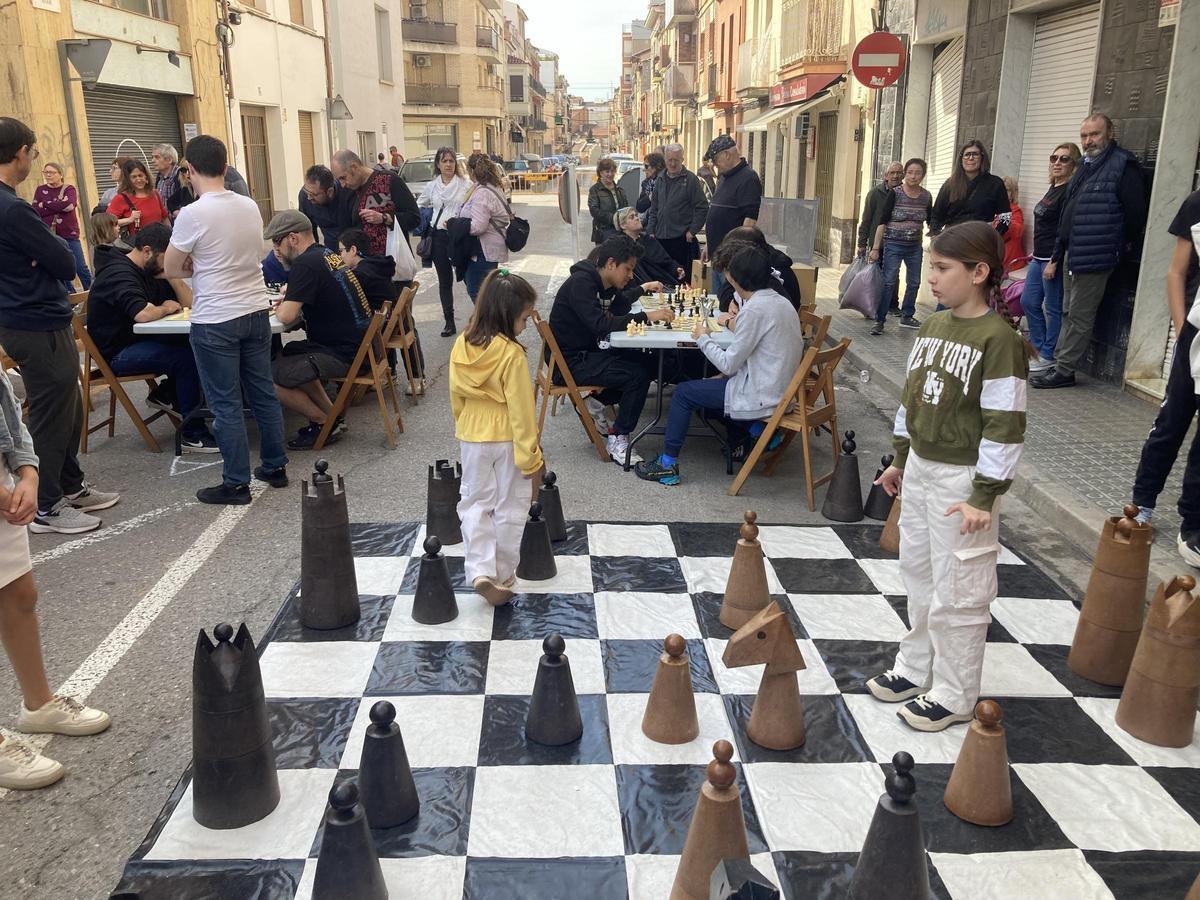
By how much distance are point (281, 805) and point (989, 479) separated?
236cm

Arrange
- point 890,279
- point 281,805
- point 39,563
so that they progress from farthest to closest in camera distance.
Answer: point 890,279 < point 39,563 < point 281,805

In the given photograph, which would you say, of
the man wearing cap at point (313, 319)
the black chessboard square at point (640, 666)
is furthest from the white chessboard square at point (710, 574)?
the man wearing cap at point (313, 319)

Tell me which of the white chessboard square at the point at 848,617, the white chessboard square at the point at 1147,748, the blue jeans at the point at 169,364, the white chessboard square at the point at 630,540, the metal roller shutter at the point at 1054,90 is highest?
the metal roller shutter at the point at 1054,90

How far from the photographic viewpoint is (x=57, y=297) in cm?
474

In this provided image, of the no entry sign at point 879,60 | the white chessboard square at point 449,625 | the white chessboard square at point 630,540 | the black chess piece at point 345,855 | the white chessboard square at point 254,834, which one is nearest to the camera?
the black chess piece at point 345,855

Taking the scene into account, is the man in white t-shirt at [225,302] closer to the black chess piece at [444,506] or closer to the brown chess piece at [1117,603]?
the black chess piece at [444,506]

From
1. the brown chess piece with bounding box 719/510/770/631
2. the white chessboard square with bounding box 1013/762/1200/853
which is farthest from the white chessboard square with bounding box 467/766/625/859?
the white chessboard square with bounding box 1013/762/1200/853

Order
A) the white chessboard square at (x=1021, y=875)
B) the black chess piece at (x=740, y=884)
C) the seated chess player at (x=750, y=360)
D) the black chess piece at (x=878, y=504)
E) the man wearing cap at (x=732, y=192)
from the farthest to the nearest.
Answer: the man wearing cap at (x=732, y=192) → the seated chess player at (x=750, y=360) → the black chess piece at (x=878, y=504) → the white chessboard square at (x=1021, y=875) → the black chess piece at (x=740, y=884)

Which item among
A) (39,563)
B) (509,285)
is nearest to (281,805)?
(509,285)

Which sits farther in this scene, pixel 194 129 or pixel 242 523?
pixel 194 129

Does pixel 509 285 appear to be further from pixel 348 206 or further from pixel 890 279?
pixel 890 279

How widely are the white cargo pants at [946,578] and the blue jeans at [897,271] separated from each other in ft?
23.9

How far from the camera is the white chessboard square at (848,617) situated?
3.90 meters

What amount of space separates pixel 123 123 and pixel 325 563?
1363cm
